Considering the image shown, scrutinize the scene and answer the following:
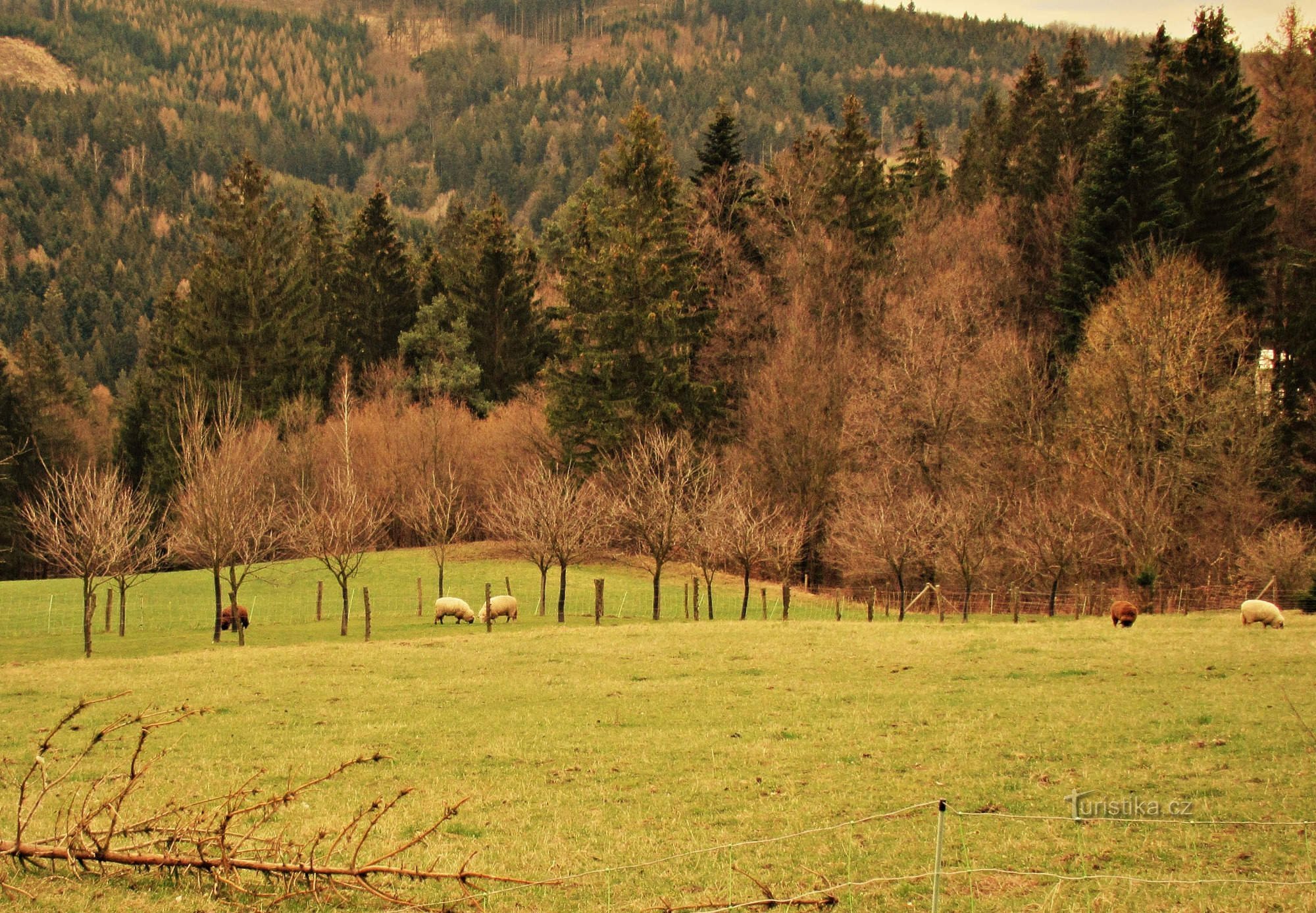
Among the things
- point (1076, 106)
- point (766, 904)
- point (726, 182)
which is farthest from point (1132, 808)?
point (1076, 106)

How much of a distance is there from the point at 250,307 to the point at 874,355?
141 feet

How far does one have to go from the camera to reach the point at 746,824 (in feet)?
36.1

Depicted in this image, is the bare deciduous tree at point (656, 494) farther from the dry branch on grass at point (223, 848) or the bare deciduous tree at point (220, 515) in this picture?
the dry branch on grass at point (223, 848)

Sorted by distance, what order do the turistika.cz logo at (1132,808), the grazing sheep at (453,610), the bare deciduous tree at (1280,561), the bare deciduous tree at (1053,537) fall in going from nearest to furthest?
the turistika.cz logo at (1132,808), the bare deciduous tree at (1280,561), the grazing sheep at (453,610), the bare deciduous tree at (1053,537)

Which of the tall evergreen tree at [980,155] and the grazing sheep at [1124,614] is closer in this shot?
the grazing sheep at [1124,614]

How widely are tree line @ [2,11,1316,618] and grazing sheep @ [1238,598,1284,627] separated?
9.88 m

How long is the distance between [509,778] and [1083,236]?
154 feet

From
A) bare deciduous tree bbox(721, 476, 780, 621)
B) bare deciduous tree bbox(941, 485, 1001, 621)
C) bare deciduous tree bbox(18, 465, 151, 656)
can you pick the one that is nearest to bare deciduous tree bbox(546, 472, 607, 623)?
bare deciduous tree bbox(721, 476, 780, 621)

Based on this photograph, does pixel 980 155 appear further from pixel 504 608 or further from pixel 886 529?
pixel 504 608

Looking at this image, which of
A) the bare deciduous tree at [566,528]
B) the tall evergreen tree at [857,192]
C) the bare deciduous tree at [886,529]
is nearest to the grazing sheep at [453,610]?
the bare deciduous tree at [566,528]

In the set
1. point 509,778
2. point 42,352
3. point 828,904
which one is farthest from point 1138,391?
point 42,352

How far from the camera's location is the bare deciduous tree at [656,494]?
124 feet

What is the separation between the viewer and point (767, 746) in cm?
1480

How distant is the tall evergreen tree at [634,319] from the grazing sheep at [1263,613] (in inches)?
1300
